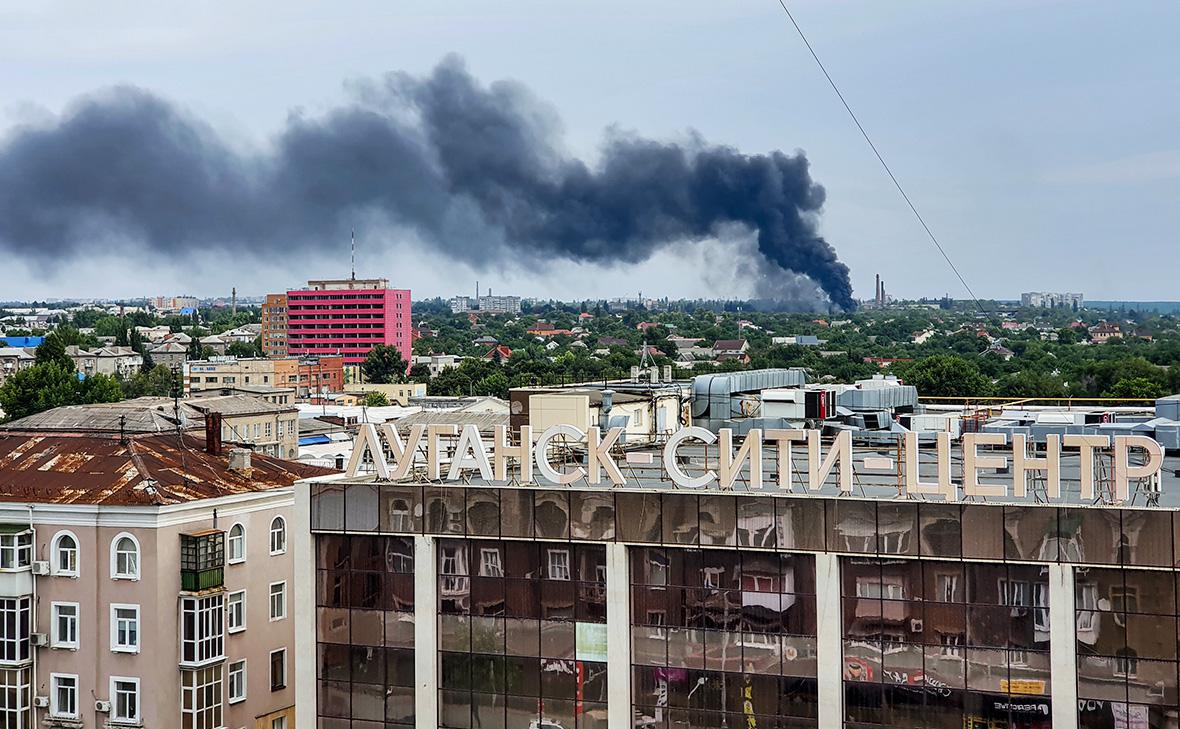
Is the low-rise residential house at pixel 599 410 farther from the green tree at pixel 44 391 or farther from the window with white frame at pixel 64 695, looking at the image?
the green tree at pixel 44 391

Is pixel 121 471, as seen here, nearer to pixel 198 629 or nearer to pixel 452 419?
pixel 198 629

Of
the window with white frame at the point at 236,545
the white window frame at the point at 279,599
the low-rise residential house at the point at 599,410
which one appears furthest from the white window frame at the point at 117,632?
the low-rise residential house at the point at 599,410

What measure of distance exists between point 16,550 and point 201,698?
28.8 feet

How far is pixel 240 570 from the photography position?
57.1 meters

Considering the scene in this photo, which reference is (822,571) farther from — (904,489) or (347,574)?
(347,574)

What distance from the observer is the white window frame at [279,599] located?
59084 mm

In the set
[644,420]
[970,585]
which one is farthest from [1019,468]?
[644,420]

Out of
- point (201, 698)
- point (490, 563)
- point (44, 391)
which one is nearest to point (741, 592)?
point (490, 563)

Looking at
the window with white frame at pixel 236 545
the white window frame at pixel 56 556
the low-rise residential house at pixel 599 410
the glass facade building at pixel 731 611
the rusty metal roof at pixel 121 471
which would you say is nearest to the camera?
the glass facade building at pixel 731 611

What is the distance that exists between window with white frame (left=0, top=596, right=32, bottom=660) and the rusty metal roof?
151 inches

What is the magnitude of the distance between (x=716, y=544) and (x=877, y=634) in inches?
186

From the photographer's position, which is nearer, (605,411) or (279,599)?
(279,599)

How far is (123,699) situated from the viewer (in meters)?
53.9

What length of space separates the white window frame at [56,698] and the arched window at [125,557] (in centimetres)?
429
